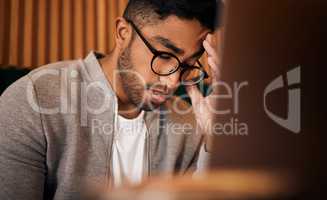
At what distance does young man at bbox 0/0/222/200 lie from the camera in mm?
836

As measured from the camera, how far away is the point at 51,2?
98 centimetres

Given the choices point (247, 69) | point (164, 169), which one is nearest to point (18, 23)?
point (164, 169)

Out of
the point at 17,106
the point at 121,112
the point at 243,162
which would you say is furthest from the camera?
the point at 121,112

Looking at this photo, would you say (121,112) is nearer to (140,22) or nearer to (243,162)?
(140,22)

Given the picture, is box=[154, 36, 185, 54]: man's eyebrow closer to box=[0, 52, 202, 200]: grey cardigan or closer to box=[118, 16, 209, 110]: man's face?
box=[118, 16, 209, 110]: man's face

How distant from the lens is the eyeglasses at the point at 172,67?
3.06 feet

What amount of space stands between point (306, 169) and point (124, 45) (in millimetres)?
771

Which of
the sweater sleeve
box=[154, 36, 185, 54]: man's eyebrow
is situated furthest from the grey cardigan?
box=[154, 36, 185, 54]: man's eyebrow

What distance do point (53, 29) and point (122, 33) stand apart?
0.61 feet

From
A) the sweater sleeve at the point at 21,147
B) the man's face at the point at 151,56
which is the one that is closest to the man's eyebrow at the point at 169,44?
the man's face at the point at 151,56

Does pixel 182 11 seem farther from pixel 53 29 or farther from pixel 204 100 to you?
pixel 53 29

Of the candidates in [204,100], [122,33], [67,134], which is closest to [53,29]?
[122,33]

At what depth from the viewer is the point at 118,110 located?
0.95 metres

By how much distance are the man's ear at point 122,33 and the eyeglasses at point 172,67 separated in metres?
0.02
